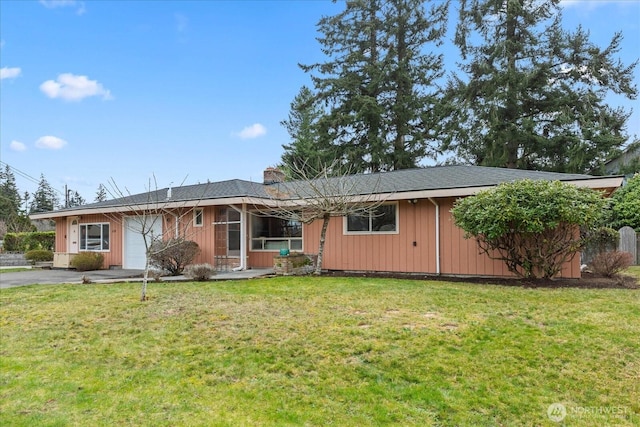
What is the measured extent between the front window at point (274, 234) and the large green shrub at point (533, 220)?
18.7 feet

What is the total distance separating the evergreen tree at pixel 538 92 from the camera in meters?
19.6

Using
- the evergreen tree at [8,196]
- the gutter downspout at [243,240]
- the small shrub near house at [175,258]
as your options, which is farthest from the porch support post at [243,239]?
the evergreen tree at [8,196]

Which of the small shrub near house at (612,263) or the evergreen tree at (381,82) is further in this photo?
the evergreen tree at (381,82)

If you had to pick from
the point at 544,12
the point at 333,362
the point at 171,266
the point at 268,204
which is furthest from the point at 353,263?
the point at 544,12

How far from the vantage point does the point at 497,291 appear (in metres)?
7.41

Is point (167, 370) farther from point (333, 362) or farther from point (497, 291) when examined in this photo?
point (497, 291)

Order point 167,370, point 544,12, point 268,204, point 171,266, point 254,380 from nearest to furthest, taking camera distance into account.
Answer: point 254,380 → point 167,370 → point 171,266 → point 268,204 → point 544,12

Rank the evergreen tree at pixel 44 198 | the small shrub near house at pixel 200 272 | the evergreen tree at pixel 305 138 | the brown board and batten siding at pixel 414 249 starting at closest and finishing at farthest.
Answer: the brown board and batten siding at pixel 414 249 < the small shrub near house at pixel 200 272 < the evergreen tree at pixel 305 138 < the evergreen tree at pixel 44 198

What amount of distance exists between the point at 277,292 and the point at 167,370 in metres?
3.85

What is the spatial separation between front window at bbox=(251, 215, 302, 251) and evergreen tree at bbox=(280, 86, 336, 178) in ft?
29.0

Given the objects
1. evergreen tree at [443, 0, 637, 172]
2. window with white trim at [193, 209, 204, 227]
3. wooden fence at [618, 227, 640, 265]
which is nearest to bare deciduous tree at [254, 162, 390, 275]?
window with white trim at [193, 209, 204, 227]

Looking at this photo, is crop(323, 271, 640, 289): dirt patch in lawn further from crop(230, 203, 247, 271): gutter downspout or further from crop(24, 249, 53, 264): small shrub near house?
crop(24, 249, 53, 264): small shrub near house

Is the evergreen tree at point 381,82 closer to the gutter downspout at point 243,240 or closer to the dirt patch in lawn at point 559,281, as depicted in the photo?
the gutter downspout at point 243,240

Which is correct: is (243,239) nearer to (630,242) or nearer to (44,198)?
(630,242)
